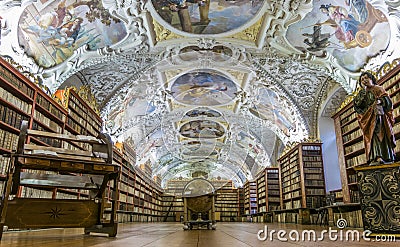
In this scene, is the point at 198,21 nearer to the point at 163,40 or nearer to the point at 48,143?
the point at 163,40

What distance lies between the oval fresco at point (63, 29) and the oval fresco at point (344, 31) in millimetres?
5038

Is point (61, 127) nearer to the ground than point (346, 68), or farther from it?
nearer to the ground

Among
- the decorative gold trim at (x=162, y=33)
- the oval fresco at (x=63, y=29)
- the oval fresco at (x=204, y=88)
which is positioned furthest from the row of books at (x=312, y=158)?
the oval fresco at (x=63, y=29)

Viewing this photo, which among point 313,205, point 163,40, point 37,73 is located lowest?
point 313,205

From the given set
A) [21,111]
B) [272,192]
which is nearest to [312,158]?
[272,192]

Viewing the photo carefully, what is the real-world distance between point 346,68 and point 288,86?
9.03ft

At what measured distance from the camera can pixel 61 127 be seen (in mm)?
7836

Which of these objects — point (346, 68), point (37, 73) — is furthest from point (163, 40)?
point (346, 68)

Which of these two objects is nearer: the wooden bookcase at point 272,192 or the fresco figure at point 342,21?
the fresco figure at point 342,21

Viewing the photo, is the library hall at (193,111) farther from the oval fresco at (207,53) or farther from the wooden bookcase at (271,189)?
the wooden bookcase at (271,189)

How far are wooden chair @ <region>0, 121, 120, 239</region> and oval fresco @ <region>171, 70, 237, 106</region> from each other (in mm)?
8522

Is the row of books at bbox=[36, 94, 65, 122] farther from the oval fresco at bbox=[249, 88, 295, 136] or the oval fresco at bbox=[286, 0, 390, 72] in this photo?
the oval fresco at bbox=[249, 88, 295, 136]

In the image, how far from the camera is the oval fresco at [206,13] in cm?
820

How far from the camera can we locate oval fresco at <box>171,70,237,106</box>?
12.0 metres
